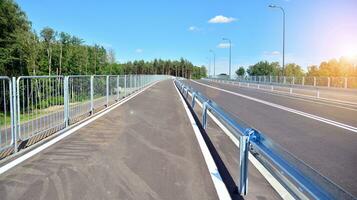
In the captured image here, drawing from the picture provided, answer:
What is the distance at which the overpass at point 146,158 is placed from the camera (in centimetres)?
538

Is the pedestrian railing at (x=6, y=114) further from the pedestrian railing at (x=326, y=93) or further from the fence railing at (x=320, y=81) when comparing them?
the fence railing at (x=320, y=81)

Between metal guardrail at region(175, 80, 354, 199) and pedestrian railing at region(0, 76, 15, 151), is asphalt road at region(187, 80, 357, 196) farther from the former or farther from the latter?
pedestrian railing at region(0, 76, 15, 151)

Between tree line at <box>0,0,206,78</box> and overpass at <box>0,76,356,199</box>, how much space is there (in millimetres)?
42566

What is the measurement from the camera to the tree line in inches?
2014

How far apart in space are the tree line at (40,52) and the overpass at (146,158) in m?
42.6

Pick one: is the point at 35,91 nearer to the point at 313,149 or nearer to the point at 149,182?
the point at 149,182

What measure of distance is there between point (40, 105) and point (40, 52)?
230 feet

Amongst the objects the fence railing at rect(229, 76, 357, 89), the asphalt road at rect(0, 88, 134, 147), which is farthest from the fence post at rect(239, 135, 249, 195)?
the fence railing at rect(229, 76, 357, 89)

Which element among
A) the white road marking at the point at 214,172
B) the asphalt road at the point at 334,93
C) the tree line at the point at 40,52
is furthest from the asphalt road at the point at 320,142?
the tree line at the point at 40,52

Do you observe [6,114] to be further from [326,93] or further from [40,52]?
[40,52]

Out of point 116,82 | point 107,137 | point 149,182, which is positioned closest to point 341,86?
point 116,82

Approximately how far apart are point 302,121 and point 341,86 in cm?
3573

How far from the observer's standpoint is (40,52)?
2950 inches

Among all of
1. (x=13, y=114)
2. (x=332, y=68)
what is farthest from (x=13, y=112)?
(x=332, y=68)
